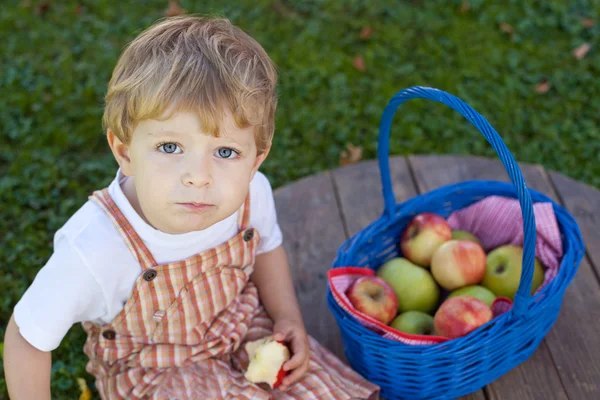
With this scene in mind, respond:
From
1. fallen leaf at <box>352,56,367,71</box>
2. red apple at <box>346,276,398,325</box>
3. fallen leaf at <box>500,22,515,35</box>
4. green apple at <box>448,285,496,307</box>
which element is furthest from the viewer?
fallen leaf at <box>500,22,515,35</box>

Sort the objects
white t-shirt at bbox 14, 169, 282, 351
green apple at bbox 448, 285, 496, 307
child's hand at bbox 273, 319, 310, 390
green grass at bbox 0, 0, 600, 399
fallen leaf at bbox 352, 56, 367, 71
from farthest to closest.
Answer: fallen leaf at bbox 352, 56, 367, 71 → green grass at bbox 0, 0, 600, 399 → green apple at bbox 448, 285, 496, 307 → child's hand at bbox 273, 319, 310, 390 → white t-shirt at bbox 14, 169, 282, 351

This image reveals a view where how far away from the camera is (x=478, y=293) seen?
7.04 ft

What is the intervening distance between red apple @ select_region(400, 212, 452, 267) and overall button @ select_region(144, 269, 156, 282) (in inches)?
35.2

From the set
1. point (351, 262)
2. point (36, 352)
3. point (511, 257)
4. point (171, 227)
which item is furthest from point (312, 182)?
point (36, 352)

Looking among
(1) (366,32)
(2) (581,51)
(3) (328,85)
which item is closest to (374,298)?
(3) (328,85)

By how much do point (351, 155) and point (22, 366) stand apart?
197 cm

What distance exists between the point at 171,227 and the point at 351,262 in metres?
0.69

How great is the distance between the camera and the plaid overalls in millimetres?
1821

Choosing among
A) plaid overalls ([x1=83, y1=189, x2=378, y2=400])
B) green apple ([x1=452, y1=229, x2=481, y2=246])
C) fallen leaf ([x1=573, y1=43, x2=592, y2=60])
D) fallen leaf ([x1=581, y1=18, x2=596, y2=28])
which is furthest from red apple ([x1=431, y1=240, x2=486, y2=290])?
fallen leaf ([x1=581, y1=18, x2=596, y2=28])

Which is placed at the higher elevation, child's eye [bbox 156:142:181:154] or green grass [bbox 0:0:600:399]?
Answer: child's eye [bbox 156:142:181:154]

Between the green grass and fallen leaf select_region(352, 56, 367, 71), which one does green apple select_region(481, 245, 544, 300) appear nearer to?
the green grass

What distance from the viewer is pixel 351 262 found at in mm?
2166

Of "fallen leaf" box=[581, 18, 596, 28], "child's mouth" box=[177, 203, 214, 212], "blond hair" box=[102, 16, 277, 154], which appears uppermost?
"blond hair" box=[102, 16, 277, 154]

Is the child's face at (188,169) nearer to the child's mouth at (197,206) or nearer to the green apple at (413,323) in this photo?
the child's mouth at (197,206)
